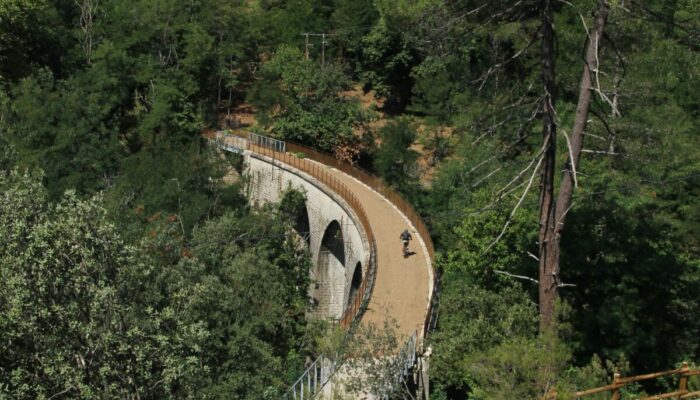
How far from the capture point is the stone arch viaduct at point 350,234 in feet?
74.7

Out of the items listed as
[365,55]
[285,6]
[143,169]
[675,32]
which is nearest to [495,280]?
[675,32]

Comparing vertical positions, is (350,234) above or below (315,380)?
above

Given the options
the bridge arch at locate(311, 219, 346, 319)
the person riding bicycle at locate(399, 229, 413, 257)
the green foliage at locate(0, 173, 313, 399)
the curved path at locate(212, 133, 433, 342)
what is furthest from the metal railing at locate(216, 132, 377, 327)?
the green foliage at locate(0, 173, 313, 399)

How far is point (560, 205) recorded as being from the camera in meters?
15.1

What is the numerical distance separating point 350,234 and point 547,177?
56.8 ft

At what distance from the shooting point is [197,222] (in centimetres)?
3653

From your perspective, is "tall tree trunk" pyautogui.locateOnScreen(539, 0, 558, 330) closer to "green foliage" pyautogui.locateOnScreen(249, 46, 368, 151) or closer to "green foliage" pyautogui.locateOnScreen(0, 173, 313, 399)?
"green foliage" pyautogui.locateOnScreen(0, 173, 313, 399)

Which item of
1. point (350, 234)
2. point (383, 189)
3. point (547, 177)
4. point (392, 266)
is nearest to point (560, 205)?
point (547, 177)

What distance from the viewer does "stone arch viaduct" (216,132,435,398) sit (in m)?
22.8

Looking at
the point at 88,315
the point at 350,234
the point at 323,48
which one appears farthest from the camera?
the point at 323,48

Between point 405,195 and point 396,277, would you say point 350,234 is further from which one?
point 396,277

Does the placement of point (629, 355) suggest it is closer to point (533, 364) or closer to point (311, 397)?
point (533, 364)

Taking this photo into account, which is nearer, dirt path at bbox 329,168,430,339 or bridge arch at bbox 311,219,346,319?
dirt path at bbox 329,168,430,339

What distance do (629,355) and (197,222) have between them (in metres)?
→ 23.6
